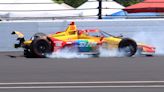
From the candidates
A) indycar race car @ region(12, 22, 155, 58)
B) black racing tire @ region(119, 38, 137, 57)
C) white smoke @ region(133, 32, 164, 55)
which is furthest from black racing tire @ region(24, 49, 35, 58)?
white smoke @ region(133, 32, 164, 55)

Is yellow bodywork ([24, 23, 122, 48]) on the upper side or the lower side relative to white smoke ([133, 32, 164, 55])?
upper

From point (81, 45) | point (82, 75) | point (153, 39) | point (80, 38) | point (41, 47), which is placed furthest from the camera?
point (153, 39)

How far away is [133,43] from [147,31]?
2.53 meters

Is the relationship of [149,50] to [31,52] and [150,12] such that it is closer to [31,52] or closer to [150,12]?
[31,52]

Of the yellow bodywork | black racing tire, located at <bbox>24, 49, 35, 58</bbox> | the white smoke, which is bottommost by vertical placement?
black racing tire, located at <bbox>24, 49, 35, 58</bbox>

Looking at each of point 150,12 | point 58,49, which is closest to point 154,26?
point 58,49

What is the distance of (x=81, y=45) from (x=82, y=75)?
5.18 meters

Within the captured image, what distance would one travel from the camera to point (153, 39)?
18922mm

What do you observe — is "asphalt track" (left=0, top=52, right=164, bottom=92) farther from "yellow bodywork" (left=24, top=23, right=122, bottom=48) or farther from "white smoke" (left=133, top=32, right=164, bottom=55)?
"white smoke" (left=133, top=32, right=164, bottom=55)

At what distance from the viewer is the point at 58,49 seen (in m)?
16.8

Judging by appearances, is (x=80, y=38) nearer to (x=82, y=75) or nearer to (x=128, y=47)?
(x=128, y=47)

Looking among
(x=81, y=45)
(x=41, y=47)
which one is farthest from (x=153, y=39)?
(x=41, y=47)

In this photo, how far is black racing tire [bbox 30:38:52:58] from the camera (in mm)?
16562

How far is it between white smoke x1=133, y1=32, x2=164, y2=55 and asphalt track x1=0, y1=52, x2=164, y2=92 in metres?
2.72
